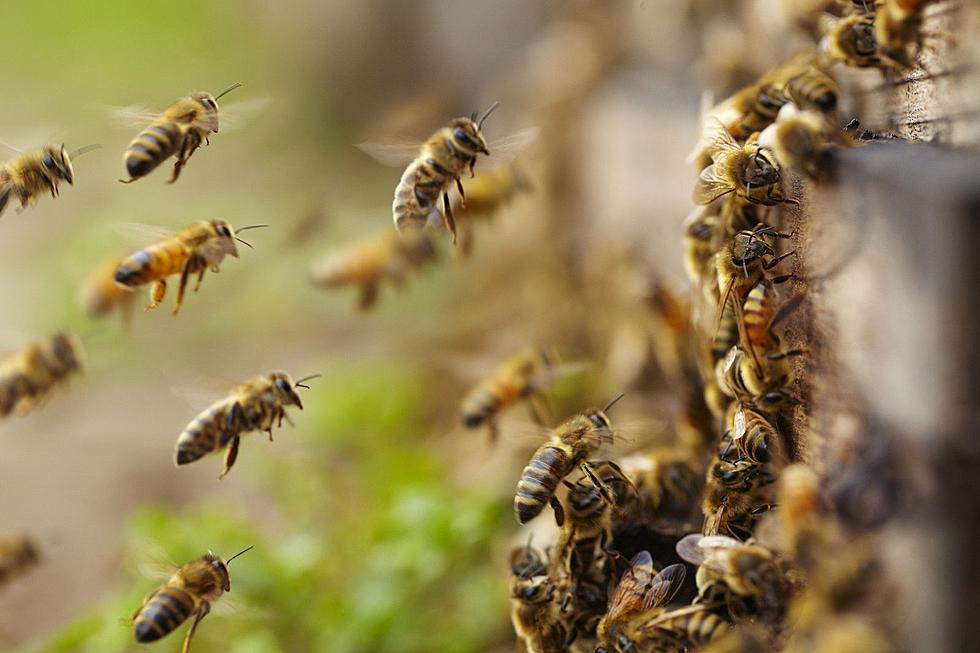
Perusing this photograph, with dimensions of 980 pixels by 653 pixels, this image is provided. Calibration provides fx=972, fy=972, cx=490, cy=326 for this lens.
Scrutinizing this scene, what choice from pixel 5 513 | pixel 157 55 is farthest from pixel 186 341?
pixel 157 55

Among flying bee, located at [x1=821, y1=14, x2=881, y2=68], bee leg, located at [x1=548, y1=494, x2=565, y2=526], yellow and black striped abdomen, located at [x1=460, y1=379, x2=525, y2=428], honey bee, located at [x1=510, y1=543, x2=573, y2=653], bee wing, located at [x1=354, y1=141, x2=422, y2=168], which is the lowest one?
honey bee, located at [x1=510, y1=543, x2=573, y2=653]

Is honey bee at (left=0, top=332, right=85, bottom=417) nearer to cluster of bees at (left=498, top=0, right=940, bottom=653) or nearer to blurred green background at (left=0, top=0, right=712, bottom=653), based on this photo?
blurred green background at (left=0, top=0, right=712, bottom=653)

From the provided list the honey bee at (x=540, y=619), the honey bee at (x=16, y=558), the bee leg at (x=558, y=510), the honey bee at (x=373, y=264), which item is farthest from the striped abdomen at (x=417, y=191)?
the honey bee at (x=16, y=558)

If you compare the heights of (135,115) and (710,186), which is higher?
(135,115)

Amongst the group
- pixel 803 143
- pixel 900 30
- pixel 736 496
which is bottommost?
pixel 736 496

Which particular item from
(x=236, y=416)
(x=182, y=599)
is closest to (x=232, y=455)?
(x=236, y=416)

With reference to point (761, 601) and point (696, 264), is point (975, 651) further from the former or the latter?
point (696, 264)

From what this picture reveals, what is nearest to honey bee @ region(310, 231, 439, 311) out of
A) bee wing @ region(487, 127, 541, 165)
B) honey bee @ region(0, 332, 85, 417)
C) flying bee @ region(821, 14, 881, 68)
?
honey bee @ region(0, 332, 85, 417)

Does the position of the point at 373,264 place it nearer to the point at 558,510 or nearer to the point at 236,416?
the point at 236,416
